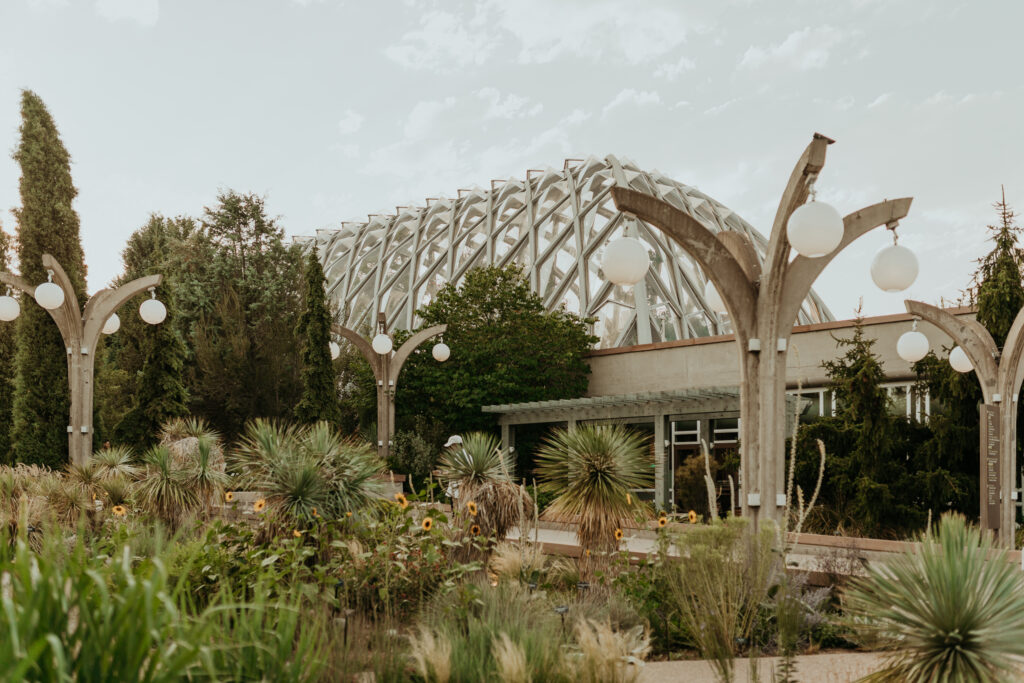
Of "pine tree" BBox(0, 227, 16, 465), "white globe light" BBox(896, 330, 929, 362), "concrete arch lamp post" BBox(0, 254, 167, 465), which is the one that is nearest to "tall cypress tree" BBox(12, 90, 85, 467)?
"pine tree" BBox(0, 227, 16, 465)

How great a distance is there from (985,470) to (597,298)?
65.7ft

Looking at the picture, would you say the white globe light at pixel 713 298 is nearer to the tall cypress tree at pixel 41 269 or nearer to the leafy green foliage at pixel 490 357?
the leafy green foliage at pixel 490 357

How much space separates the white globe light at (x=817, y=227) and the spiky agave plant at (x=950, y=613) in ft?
8.31

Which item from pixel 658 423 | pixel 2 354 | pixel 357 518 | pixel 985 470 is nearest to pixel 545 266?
pixel 658 423

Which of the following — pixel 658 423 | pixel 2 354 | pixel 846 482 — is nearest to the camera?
pixel 846 482

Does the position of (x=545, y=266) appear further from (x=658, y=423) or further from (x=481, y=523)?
(x=481, y=523)

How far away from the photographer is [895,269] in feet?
24.2

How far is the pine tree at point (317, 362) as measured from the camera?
23297mm

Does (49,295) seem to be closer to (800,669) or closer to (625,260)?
(625,260)

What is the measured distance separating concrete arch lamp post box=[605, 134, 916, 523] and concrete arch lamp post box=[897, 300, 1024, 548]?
518 centimetres

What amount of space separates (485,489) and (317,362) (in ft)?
45.9

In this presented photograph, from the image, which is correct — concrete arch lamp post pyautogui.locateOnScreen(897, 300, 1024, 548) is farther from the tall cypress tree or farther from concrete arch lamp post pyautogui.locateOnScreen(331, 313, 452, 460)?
the tall cypress tree

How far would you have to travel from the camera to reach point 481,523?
10203mm

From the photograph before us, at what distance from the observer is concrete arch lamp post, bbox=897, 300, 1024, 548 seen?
12.4 m
